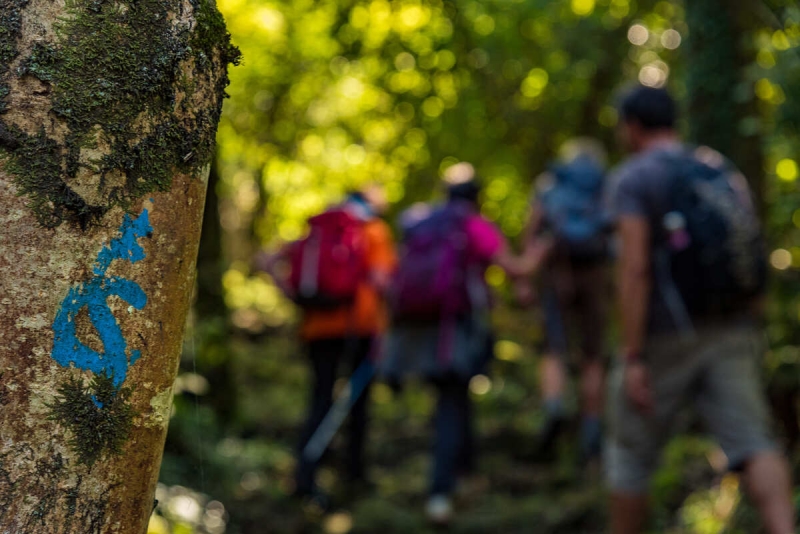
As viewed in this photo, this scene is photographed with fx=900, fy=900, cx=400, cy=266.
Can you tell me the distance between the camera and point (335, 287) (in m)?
6.55

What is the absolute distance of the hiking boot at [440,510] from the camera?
582 cm

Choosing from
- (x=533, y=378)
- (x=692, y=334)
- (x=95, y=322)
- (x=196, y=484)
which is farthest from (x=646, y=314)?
(x=533, y=378)

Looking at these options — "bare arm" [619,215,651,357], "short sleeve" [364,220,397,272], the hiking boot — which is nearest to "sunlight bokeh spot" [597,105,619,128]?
"short sleeve" [364,220,397,272]

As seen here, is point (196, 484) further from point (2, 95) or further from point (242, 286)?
point (242, 286)

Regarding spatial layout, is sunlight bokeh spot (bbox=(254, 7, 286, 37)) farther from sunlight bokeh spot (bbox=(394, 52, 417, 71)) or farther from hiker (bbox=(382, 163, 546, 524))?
hiker (bbox=(382, 163, 546, 524))

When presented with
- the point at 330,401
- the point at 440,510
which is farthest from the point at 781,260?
the point at 330,401

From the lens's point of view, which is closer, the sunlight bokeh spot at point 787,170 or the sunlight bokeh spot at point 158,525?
the sunlight bokeh spot at point 158,525

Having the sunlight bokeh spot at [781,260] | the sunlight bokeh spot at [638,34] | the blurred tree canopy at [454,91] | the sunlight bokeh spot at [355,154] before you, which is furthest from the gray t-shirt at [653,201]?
the sunlight bokeh spot at [355,154]

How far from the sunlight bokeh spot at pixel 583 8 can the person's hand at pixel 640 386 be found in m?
7.12

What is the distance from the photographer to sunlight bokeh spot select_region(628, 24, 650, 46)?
37.9 ft

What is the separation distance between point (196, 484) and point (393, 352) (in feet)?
6.43

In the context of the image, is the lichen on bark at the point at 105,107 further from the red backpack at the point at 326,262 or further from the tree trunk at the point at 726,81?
the red backpack at the point at 326,262

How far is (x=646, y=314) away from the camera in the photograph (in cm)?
378

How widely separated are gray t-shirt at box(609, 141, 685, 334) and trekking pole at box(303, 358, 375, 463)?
335cm
